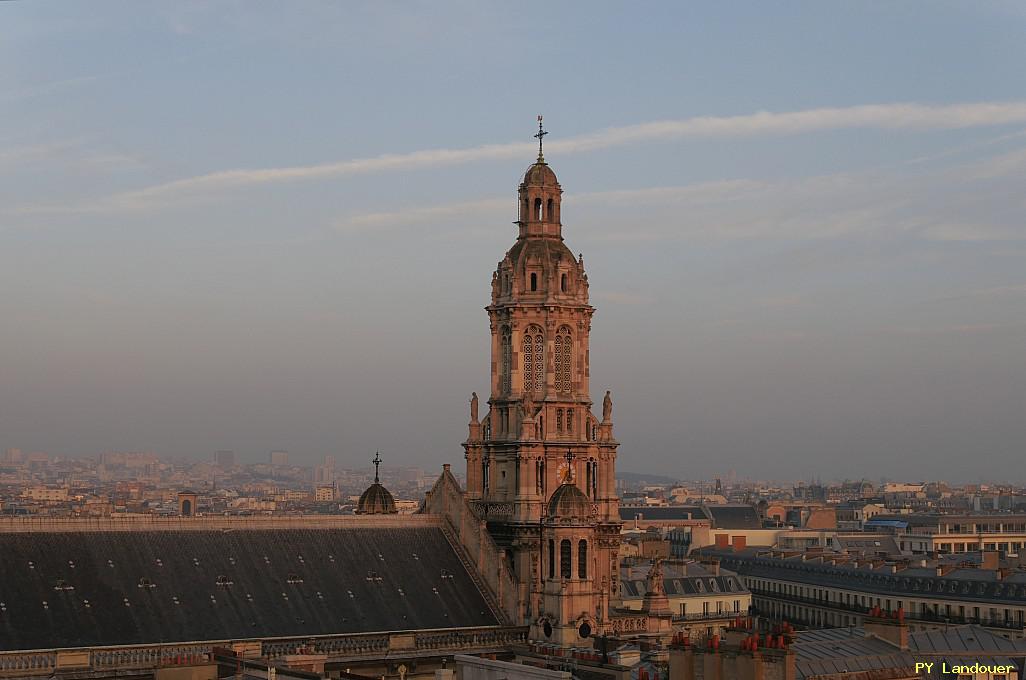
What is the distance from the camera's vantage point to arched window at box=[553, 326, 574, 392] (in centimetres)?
8781

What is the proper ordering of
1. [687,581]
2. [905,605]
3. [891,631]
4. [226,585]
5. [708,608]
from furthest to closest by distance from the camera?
[687,581] < [708,608] < [905,605] < [226,585] < [891,631]

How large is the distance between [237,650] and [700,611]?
6925cm

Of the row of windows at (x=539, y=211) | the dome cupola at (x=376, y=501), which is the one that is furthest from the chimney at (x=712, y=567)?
the row of windows at (x=539, y=211)

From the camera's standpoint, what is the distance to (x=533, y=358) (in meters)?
87.7

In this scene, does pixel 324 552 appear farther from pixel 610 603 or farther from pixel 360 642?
pixel 610 603

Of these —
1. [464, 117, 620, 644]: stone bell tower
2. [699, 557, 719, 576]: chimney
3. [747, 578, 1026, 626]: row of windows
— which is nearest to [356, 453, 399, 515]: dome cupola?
[464, 117, 620, 644]: stone bell tower

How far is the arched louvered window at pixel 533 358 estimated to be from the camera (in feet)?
287

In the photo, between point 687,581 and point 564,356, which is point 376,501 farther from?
point 687,581

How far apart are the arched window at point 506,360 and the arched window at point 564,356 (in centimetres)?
229

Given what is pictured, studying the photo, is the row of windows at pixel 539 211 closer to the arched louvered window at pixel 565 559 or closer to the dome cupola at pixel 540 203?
the dome cupola at pixel 540 203

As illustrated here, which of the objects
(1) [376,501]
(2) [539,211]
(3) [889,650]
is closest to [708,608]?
(1) [376,501]

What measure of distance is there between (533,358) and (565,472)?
5.75 metres

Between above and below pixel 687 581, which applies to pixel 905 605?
below

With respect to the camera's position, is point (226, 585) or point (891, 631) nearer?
point (891, 631)
